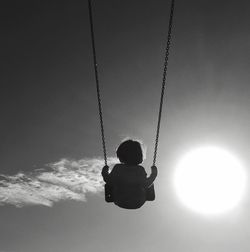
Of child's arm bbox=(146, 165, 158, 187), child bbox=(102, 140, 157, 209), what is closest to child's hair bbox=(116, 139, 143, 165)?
child bbox=(102, 140, 157, 209)

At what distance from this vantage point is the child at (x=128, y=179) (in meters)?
8.97

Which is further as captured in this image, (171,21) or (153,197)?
(153,197)

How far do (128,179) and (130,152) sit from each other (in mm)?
471

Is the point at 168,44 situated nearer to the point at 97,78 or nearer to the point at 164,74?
the point at 164,74

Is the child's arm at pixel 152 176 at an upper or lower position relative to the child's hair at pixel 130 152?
lower

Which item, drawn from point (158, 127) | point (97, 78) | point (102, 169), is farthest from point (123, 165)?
point (97, 78)

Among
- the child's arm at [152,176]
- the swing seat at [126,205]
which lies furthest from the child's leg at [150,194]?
the child's arm at [152,176]

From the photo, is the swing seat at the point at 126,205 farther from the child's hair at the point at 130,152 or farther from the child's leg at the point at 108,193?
the child's hair at the point at 130,152

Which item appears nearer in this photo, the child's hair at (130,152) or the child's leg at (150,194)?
the child's hair at (130,152)

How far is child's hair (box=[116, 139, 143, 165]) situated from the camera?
9008 millimetres

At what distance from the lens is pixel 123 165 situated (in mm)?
9117

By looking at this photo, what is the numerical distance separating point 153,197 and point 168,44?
2.78m

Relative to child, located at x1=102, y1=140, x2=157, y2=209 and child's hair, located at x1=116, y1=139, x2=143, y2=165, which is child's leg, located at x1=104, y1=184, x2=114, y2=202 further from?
child's hair, located at x1=116, y1=139, x2=143, y2=165

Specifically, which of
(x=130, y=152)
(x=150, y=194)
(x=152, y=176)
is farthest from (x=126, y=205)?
(x=130, y=152)
